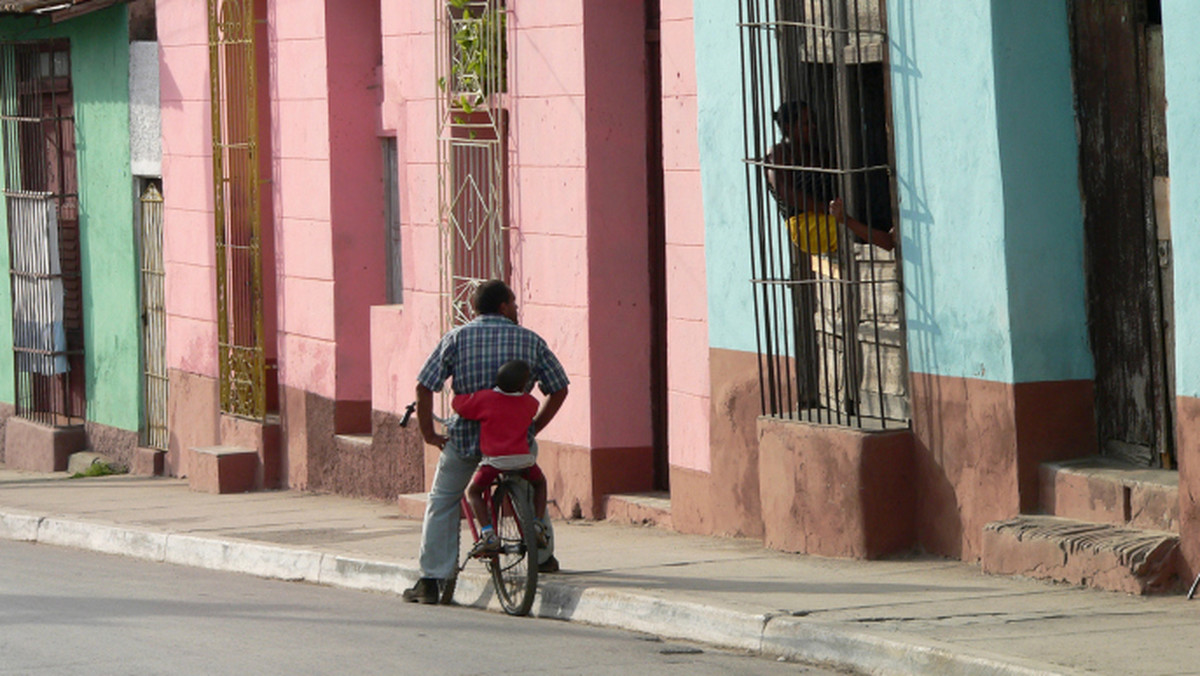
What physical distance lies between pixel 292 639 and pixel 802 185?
334cm

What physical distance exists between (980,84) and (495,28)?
4599mm

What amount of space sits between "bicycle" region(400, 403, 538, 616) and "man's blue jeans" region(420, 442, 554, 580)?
0.09m

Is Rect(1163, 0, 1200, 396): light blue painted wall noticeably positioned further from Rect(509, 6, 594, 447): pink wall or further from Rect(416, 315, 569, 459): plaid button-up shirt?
Rect(509, 6, 594, 447): pink wall

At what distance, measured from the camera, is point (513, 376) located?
9.19 metres

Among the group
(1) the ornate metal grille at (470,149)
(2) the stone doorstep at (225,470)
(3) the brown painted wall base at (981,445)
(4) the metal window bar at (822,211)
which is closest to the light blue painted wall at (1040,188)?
(3) the brown painted wall base at (981,445)

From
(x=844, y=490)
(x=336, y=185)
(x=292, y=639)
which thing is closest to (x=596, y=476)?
(x=844, y=490)

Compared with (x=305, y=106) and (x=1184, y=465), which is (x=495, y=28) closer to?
(x=305, y=106)

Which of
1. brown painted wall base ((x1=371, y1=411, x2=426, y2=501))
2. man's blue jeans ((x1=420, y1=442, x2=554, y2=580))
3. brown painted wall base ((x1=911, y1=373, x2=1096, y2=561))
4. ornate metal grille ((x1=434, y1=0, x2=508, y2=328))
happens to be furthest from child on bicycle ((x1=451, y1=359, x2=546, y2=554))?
brown painted wall base ((x1=371, y1=411, x2=426, y2=501))

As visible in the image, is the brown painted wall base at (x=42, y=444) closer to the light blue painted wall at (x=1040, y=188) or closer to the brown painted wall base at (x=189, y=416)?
the brown painted wall base at (x=189, y=416)

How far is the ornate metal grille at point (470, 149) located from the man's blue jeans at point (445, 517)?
3.63 m

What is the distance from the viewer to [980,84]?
355 inches

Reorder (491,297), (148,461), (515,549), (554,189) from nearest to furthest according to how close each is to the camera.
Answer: (515,549)
(491,297)
(554,189)
(148,461)

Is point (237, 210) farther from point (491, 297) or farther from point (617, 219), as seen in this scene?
point (491, 297)

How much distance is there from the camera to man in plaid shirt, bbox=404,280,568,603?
9.30 m
